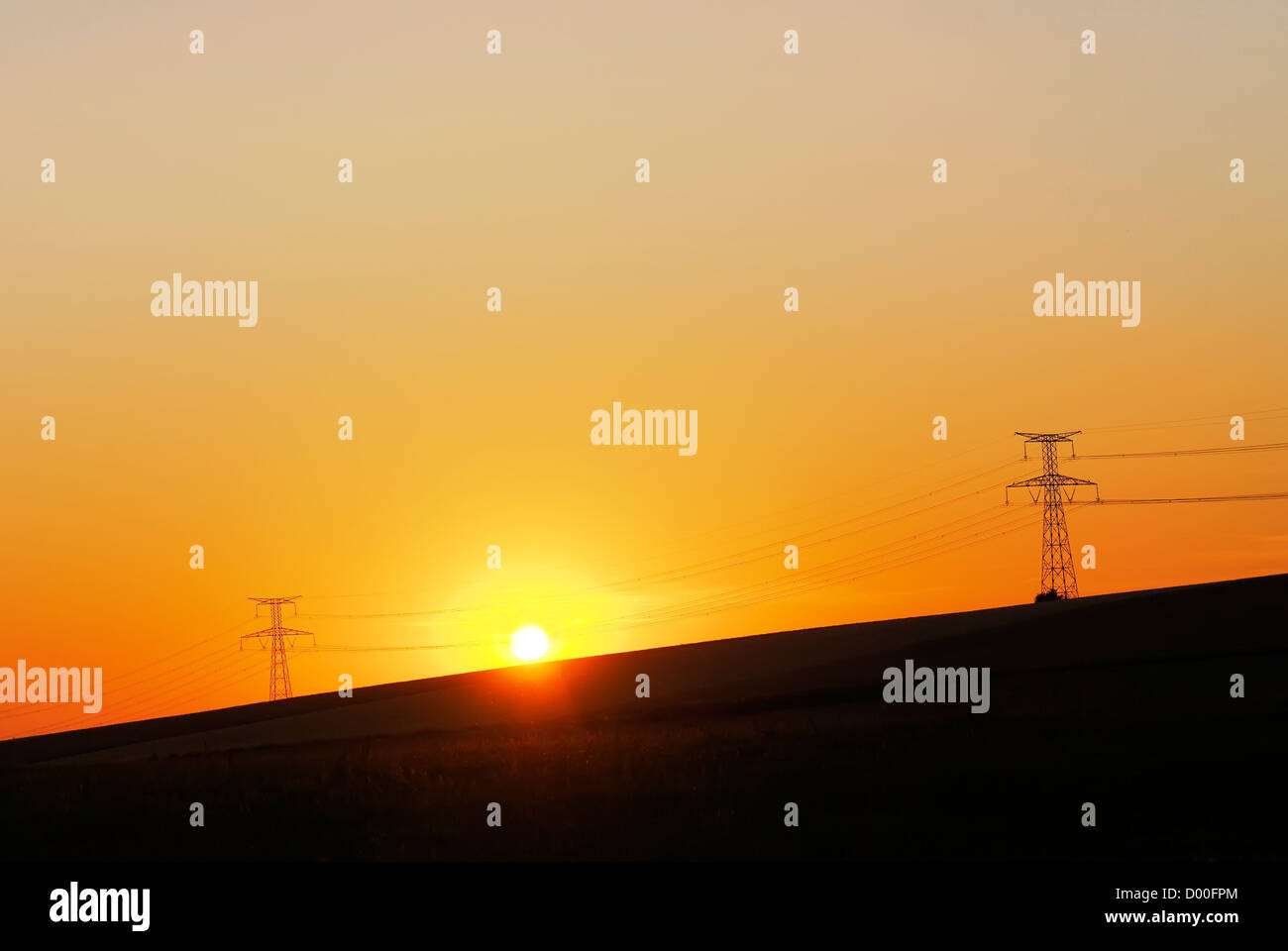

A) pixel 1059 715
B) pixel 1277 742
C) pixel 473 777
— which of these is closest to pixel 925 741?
pixel 1059 715

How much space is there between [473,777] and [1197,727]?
18828 mm

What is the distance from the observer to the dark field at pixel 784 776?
30.7 m

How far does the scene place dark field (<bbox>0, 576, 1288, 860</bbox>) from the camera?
30.7 meters

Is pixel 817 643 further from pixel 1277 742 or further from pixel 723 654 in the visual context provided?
pixel 1277 742

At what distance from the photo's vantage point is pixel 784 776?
35969mm

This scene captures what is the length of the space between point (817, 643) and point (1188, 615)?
18886 millimetres

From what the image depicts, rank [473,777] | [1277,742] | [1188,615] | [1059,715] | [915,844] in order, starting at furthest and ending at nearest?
1. [1188,615]
2. [1059,715]
3. [473,777]
4. [1277,742]
5. [915,844]

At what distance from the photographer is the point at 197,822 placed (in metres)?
37.1
